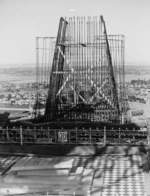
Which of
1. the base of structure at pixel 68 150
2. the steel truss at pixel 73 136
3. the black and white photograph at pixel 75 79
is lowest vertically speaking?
the base of structure at pixel 68 150

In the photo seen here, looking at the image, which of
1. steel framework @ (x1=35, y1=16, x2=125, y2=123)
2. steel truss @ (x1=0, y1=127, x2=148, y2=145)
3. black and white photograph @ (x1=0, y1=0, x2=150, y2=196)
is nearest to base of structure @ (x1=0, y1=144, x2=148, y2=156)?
black and white photograph @ (x1=0, y1=0, x2=150, y2=196)

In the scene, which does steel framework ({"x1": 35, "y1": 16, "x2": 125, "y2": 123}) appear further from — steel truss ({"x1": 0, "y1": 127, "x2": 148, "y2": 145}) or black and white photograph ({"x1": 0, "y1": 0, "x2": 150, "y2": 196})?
steel truss ({"x1": 0, "y1": 127, "x2": 148, "y2": 145})

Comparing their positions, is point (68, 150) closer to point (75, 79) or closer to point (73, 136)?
point (73, 136)

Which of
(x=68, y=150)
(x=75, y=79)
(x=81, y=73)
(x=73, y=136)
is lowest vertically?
(x=68, y=150)

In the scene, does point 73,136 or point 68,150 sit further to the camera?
point 73,136

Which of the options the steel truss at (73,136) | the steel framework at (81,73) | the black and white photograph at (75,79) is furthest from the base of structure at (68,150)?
the steel framework at (81,73)

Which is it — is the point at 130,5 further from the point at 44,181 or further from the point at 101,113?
the point at 44,181

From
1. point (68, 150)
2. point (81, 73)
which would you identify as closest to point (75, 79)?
point (81, 73)

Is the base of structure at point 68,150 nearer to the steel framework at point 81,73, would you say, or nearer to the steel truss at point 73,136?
the steel truss at point 73,136
